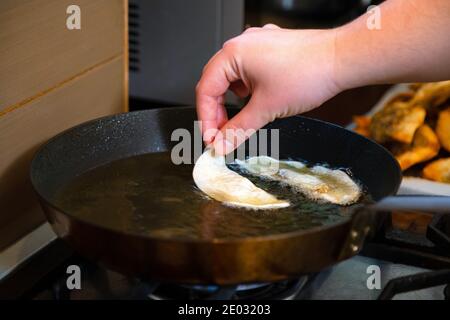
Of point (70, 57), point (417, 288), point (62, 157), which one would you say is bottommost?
point (417, 288)

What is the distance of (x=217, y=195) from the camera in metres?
0.96

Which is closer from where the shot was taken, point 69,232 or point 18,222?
point 69,232

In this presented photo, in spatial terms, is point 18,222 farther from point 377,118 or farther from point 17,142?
point 377,118

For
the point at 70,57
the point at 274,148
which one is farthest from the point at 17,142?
the point at 274,148

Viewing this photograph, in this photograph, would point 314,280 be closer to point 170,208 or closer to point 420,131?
point 170,208

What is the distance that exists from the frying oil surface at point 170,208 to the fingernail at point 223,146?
6 cm

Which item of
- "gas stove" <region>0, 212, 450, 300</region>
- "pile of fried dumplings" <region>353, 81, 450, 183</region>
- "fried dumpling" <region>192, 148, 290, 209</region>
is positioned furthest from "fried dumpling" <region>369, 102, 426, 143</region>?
"fried dumpling" <region>192, 148, 290, 209</region>

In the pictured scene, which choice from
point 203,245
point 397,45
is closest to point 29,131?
point 203,245

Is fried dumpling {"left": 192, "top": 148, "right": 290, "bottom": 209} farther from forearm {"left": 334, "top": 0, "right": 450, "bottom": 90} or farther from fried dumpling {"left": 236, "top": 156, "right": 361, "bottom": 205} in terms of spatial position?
forearm {"left": 334, "top": 0, "right": 450, "bottom": 90}

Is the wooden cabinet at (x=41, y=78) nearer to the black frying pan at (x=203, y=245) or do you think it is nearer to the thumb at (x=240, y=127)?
the black frying pan at (x=203, y=245)

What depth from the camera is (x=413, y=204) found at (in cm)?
77

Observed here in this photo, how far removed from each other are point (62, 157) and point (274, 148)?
341 mm

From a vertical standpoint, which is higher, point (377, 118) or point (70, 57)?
point (70, 57)

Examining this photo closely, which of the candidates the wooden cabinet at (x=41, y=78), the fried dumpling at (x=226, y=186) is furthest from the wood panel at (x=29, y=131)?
the fried dumpling at (x=226, y=186)
